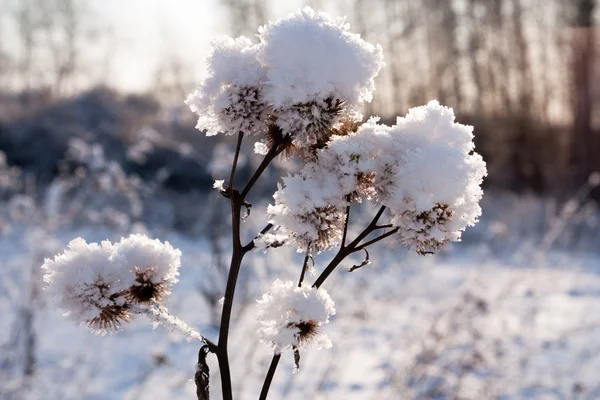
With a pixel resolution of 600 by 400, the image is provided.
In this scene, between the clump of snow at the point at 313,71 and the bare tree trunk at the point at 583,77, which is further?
the bare tree trunk at the point at 583,77

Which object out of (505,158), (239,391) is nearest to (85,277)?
(239,391)

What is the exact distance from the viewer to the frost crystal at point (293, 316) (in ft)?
3.11

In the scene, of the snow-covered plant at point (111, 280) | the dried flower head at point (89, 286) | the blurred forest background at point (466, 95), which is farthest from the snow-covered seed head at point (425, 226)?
the blurred forest background at point (466, 95)

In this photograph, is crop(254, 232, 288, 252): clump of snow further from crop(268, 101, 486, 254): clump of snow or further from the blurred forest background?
the blurred forest background

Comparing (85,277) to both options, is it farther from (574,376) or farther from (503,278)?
(503,278)

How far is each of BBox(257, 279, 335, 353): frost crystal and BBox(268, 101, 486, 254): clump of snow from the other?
9cm

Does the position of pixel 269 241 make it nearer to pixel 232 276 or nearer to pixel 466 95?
pixel 232 276

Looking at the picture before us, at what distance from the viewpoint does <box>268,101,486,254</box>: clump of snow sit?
3.16 feet

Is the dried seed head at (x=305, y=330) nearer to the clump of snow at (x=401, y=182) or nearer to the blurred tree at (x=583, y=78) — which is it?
the clump of snow at (x=401, y=182)

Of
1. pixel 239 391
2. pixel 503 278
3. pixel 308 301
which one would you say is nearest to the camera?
pixel 308 301

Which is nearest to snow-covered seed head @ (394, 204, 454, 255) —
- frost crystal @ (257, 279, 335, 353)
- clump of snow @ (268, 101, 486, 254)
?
clump of snow @ (268, 101, 486, 254)

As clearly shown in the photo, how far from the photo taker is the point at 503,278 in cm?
723

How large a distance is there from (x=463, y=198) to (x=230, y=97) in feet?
1.46

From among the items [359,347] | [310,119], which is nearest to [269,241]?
[310,119]
